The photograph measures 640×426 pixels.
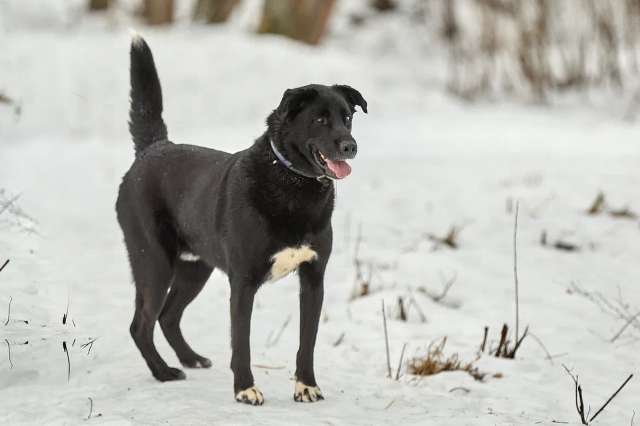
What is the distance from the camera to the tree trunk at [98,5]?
55.2ft

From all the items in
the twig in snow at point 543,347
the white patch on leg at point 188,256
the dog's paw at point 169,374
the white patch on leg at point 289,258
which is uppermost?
the white patch on leg at point 289,258

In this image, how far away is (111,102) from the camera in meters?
11.4

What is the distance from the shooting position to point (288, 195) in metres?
3.48

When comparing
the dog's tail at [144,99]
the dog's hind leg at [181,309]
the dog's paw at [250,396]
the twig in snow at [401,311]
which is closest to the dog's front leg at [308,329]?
the dog's paw at [250,396]

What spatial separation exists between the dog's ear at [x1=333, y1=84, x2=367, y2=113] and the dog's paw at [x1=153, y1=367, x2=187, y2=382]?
58.8 inches

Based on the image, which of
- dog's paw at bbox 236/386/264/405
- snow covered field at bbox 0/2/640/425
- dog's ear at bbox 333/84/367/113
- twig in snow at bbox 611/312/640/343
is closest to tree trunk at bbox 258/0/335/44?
snow covered field at bbox 0/2/640/425

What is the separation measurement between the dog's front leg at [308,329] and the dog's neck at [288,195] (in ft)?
0.74

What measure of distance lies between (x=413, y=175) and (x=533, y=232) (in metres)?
2.38

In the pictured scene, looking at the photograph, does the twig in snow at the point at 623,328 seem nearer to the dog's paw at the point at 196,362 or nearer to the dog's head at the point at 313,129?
the dog's head at the point at 313,129

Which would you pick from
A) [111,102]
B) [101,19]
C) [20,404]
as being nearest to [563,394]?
[20,404]

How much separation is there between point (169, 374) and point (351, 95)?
5.07ft

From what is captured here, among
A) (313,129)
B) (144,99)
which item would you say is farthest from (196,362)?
(313,129)

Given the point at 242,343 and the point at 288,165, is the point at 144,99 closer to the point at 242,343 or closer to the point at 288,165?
the point at 288,165

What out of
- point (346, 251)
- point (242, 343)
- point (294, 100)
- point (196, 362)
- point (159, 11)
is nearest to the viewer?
point (294, 100)
